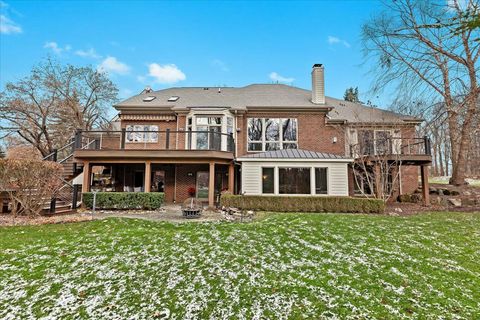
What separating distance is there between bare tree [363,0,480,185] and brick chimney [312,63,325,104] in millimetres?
3054

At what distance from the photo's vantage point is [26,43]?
742 inches

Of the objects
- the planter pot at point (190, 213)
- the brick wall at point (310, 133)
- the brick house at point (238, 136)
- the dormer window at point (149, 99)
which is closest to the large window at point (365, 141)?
the brick house at point (238, 136)

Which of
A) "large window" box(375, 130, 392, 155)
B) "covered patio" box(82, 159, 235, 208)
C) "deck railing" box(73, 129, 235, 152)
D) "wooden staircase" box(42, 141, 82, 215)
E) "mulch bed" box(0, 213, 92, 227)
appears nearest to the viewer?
"mulch bed" box(0, 213, 92, 227)

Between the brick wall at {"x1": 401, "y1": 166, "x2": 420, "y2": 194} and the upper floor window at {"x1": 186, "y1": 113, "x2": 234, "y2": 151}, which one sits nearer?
the upper floor window at {"x1": 186, "y1": 113, "x2": 234, "y2": 151}

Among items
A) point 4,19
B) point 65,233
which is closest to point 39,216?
point 65,233

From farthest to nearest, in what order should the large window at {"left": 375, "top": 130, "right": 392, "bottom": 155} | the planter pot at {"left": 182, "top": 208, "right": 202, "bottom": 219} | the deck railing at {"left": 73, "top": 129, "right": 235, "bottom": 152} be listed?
the large window at {"left": 375, "top": 130, "right": 392, "bottom": 155}, the deck railing at {"left": 73, "top": 129, "right": 235, "bottom": 152}, the planter pot at {"left": 182, "top": 208, "right": 202, "bottom": 219}

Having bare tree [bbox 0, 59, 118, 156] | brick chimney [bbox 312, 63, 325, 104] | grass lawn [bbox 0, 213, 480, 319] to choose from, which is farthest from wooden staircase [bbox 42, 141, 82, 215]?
brick chimney [bbox 312, 63, 325, 104]

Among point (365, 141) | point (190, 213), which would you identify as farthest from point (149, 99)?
point (365, 141)

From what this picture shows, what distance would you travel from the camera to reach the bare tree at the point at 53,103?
1964 centimetres

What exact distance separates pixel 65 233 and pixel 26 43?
19.6 m

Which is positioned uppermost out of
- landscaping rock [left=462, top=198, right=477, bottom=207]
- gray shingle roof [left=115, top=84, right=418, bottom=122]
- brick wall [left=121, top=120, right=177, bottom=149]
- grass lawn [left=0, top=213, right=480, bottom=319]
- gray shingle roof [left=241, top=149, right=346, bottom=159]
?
gray shingle roof [left=115, top=84, right=418, bottom=122]

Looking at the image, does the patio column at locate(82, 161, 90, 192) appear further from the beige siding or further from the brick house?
the beige siding

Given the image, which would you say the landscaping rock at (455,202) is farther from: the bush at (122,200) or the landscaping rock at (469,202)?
the bush at (122,200)

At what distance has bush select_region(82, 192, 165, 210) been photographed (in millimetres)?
11328
